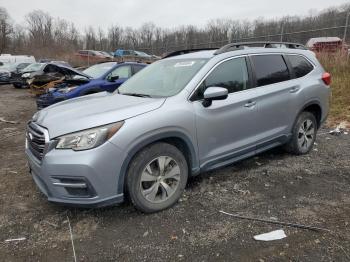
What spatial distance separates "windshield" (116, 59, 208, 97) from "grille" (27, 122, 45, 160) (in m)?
1.28

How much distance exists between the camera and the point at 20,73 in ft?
60.7

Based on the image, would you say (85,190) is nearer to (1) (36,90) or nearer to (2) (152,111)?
(2) (152,111)

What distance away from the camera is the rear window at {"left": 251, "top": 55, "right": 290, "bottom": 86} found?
4.48 m

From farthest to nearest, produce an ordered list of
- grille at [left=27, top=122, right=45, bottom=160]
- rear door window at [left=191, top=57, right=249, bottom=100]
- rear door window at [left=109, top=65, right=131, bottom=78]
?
rear door window at [left=109, top=65, right=131, bottom=78]
rear door window at [left=191, top=57, right=249, bottom=100]
grille at [left=27, top=122, right=45, bottom=160]

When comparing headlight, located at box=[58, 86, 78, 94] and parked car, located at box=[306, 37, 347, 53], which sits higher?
parked car, located at box=[306, 37, 347, 53]

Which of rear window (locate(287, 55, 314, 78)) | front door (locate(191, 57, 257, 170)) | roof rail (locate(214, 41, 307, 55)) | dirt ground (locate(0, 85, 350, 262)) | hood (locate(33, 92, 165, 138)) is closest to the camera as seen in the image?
dirt ground (locate(0, 85, 350, 262))

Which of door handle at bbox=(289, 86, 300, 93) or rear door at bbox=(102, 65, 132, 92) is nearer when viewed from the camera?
door handle at bbox=(289, 86, 300, 93)

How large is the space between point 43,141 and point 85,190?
2.15ft

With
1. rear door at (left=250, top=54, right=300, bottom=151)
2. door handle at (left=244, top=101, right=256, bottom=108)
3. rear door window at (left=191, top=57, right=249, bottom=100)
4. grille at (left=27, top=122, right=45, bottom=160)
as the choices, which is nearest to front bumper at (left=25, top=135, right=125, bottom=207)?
grille at (left=27, top=122, right=45, bottom=160)

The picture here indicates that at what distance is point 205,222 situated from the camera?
3387 mm

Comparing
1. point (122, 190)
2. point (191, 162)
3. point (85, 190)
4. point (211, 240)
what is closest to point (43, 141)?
point (85, 190)

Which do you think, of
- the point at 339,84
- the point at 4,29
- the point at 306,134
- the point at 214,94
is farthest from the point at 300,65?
the point at 4,29

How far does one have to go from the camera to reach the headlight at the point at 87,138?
304cm

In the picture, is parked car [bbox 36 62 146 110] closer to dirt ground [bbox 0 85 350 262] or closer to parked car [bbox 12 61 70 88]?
parked car [bbox 12 61 70 88]
